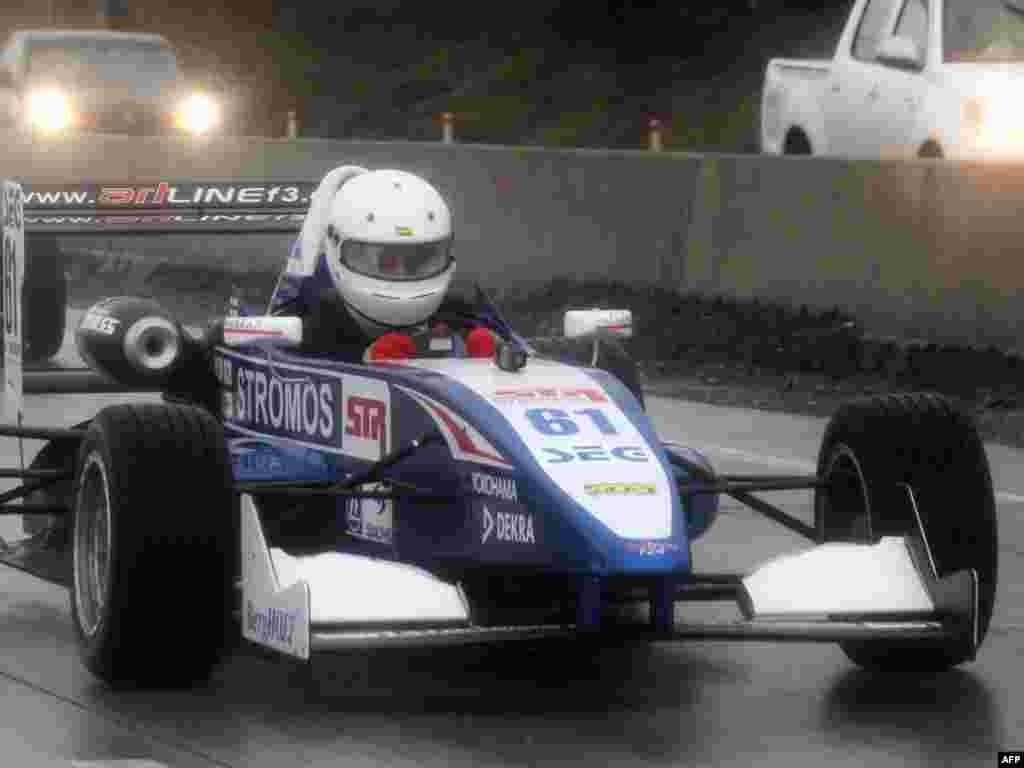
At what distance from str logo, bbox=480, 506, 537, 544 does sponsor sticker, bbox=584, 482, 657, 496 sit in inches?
7.2

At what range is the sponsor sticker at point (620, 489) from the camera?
8.09 m

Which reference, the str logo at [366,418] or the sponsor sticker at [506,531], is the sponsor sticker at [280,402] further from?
the sponsor sticker at [506,531]

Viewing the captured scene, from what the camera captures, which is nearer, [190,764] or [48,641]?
[190,764]

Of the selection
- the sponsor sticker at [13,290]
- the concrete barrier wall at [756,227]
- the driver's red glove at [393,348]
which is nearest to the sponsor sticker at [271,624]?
the driver's red glove at [393,348]

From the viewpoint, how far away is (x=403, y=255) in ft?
32.4

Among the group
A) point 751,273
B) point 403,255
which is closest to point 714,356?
→ point 751,273

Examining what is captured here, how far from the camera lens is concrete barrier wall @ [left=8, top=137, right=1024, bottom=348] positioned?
54.9ft

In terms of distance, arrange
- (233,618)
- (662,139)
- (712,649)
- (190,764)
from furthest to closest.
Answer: (662,139) < (712,649) < (233,618) < (190,764)

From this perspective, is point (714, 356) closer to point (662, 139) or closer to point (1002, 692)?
point (1002, 692)

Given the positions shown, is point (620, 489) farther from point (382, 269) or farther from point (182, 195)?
point (182, 195)

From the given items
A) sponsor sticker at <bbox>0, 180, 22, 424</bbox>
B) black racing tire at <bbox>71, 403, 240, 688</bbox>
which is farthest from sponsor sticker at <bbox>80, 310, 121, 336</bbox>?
black racing tire at <bbox>71, 403, 240, 688</bbox>

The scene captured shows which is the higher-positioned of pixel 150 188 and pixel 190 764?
pixel 150 188

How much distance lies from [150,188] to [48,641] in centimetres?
310

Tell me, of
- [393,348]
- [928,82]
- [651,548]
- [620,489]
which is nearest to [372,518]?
[393,348]
